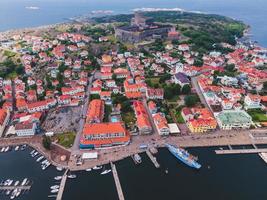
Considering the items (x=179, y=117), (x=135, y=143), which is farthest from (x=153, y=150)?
(x=179, y=117)

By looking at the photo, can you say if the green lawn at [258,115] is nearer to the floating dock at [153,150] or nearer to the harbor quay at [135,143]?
the harbor quay at [135,143]

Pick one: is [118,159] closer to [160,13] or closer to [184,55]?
[184,55]

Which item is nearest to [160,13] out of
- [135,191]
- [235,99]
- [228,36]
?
[228,36]

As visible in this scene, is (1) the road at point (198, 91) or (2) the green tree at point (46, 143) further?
(1) the road at point (198, 91)

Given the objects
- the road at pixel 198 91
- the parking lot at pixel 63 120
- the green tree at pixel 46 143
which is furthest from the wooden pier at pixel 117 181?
the road at pixel 198 91

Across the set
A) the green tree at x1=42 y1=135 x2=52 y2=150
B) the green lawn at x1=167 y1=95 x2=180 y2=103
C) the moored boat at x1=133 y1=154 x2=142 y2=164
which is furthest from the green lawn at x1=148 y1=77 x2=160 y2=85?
the green tree at x1=42 y1=135 x2=52 y2=150
